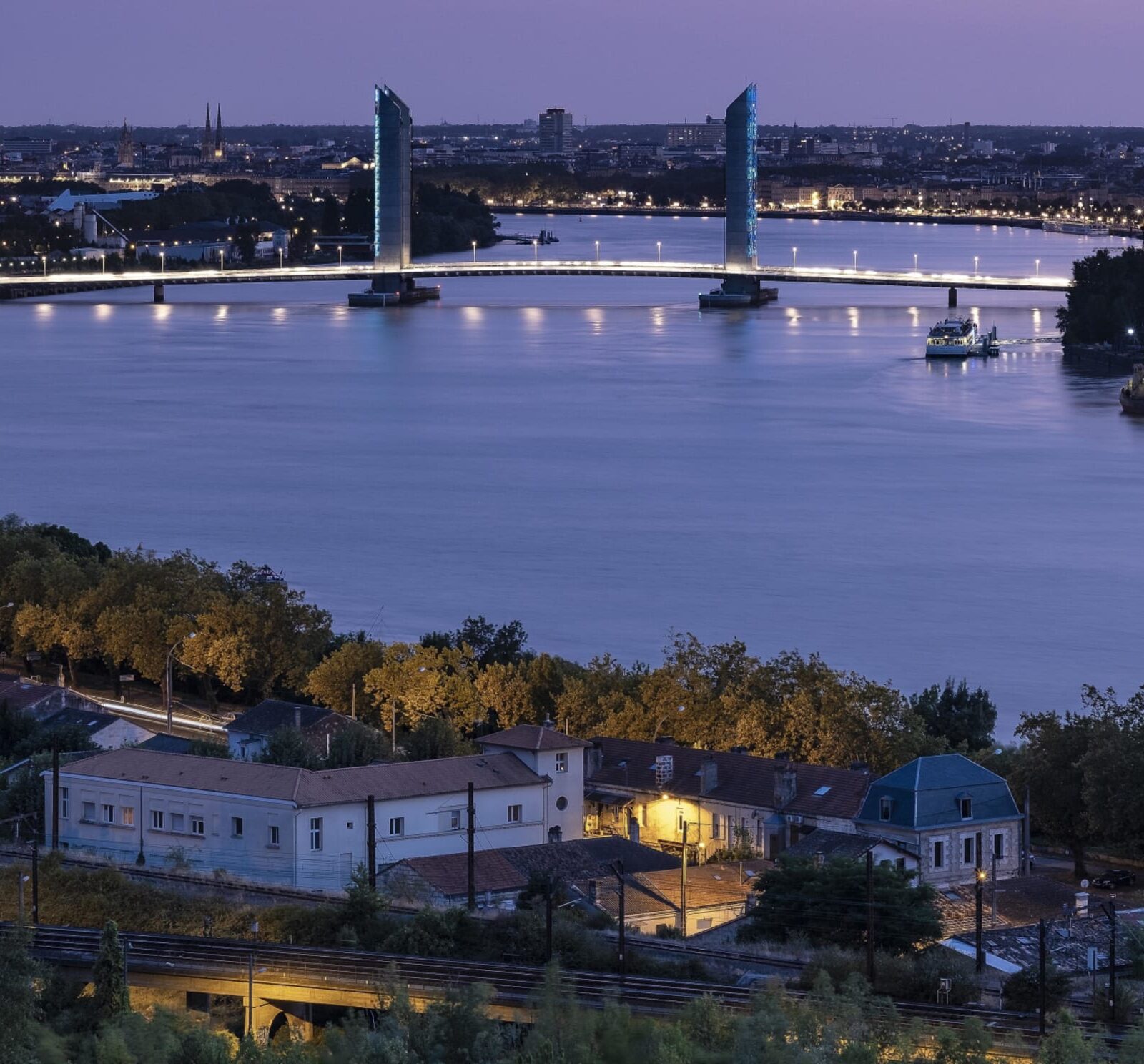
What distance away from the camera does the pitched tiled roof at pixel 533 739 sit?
4484 millimetres

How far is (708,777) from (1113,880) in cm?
77

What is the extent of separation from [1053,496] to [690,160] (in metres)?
46.5

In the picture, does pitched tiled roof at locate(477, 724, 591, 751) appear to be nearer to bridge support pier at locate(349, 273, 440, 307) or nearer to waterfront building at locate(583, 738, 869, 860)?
waterfront building at locate(583, 738, 869, 860)

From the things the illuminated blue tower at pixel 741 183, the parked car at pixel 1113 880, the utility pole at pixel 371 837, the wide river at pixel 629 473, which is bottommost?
the wide river at pixel 629 473

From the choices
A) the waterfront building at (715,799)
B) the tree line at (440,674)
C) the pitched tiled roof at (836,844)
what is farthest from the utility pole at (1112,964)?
the tree line at (440,674)

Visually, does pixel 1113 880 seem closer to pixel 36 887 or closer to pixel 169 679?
pixel 36 887

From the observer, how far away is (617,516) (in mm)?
9094

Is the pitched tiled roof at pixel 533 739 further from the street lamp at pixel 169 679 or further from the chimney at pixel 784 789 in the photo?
the street lamp at pixel 169 679

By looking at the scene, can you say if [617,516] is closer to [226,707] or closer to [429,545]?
[429,545]

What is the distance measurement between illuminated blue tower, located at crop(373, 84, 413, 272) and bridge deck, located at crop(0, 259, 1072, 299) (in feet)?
0.85

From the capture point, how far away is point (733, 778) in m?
4.54

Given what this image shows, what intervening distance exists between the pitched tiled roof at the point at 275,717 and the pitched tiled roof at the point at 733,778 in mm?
636

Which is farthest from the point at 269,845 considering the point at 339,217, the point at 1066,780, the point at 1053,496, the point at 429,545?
the point at 339,217

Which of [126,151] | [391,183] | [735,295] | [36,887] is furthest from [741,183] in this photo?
[126,151]
